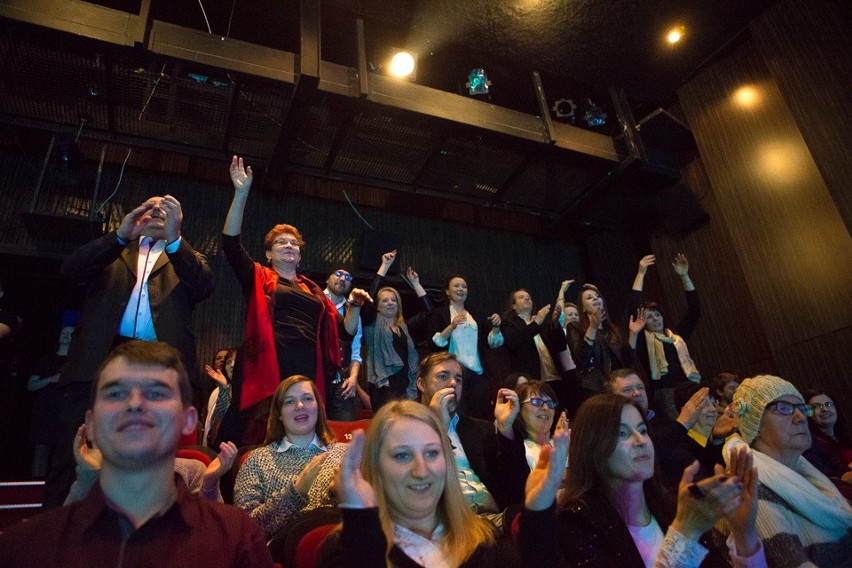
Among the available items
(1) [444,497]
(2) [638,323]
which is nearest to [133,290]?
(1) [444,497]

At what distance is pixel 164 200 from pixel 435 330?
2.14 meters

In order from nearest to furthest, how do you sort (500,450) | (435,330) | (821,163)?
1. (500,450)
2. (435,330)
3. (821,163)

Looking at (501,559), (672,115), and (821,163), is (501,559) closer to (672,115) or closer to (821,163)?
(821,163)

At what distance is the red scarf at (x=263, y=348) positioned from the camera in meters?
2.50

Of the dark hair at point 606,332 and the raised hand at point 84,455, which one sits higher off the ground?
the dark hair at point 606,332

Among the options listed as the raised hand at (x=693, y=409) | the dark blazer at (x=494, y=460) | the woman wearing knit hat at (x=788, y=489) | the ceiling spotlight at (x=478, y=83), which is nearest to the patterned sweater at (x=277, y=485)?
the dark blazer at (x=494, y=460)

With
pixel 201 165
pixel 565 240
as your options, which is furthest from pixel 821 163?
pixel 201 165

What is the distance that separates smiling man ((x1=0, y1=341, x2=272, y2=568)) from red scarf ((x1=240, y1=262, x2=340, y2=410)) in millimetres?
1123

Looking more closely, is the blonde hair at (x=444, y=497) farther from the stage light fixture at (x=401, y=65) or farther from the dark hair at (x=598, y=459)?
the stage light fixture at (x=401, y=65)

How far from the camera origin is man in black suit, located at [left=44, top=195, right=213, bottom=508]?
6.52 feet

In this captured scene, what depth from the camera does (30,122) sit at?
4.05 metres

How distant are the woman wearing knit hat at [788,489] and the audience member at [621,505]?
0.39 m

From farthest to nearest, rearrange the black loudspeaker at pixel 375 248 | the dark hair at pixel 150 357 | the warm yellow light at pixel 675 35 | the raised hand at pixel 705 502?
1. the black loudspeaker at pixel 375 248
2. the warm yellow light at pixel 675 35
3. the dark hair at pixel 150 357
4. the raised hand at pixel 705 502

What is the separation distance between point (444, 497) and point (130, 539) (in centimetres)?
73
